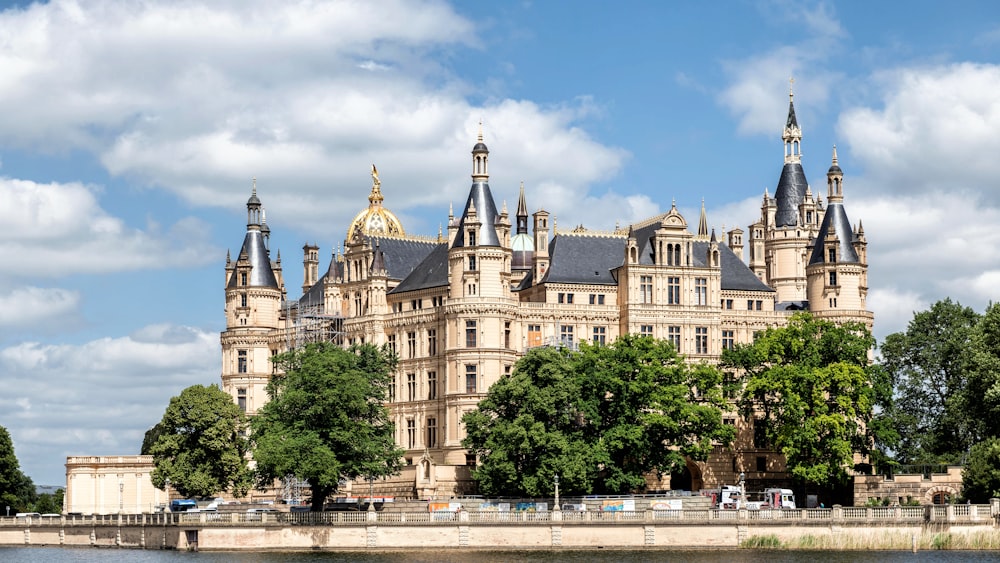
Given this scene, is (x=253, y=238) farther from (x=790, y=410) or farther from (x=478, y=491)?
(x=790, y=410)

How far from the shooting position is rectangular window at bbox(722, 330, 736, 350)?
11812 cm

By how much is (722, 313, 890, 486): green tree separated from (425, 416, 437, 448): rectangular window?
1980 centimetres

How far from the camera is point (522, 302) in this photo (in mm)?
116750

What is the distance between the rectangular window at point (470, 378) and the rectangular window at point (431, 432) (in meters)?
4.58

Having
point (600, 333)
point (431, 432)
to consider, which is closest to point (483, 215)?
point (600, 333)

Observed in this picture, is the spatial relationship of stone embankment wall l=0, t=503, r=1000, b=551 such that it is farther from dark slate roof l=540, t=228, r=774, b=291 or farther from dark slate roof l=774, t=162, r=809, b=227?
dark slate roof l=774, t=162, r=809, b=227

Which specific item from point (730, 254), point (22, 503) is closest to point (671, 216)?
point (730, 254)

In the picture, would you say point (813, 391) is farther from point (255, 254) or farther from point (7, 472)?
point (7, 472)

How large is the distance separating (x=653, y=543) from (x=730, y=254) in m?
38.2

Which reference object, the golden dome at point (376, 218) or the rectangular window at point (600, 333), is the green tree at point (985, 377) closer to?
the rectangular window at point (600, 333)

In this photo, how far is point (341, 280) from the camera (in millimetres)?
125750

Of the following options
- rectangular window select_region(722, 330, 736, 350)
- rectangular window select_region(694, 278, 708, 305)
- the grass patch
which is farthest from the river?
rectangular window select_region(722, 330, 736, 350)

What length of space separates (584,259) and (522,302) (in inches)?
198

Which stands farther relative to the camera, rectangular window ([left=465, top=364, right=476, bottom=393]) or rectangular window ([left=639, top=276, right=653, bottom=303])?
rectangular window ([left=639, top=276, right=653, bottom=303])
